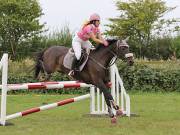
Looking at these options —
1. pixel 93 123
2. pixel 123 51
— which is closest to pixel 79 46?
pixel 123 51

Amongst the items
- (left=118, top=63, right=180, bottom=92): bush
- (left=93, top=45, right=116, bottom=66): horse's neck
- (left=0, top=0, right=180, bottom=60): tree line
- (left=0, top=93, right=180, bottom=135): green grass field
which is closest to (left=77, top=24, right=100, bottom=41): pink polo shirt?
(left=93, top=45, right=116, bottom=66): horse's neck

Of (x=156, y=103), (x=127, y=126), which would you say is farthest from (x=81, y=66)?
(x=156, y=103)

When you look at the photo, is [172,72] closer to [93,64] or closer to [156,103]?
[156,103]

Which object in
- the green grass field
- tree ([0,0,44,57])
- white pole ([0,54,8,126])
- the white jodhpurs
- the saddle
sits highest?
tree ([0,0,44,57])

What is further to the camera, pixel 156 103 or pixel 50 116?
pixel 156 103

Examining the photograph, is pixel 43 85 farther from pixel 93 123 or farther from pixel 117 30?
pixel 117 30

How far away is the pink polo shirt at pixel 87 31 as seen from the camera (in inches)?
427

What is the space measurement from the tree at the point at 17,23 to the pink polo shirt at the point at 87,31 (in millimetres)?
24662

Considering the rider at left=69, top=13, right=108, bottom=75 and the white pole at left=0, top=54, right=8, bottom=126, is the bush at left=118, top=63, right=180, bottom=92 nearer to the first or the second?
the rider at left=69, top=13, right=108, bottom=75

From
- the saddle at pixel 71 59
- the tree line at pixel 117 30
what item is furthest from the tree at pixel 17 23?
the saddle at pixel 71 59

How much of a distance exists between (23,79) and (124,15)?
18646 mm

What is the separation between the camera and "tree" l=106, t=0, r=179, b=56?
3769cm

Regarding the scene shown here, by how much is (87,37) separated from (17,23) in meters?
25.1

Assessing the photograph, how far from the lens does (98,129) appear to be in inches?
393
